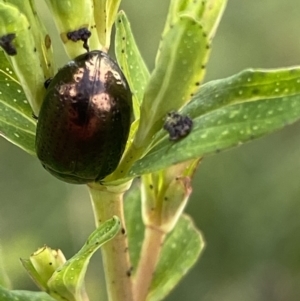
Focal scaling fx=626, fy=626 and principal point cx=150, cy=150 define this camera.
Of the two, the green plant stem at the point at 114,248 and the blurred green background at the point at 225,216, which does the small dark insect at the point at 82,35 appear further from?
the blurred green background at the point at 225,216

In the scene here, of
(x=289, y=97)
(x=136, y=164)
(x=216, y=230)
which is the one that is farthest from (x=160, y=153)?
(x=216, y=230)

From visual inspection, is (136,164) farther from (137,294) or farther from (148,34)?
(148,34)

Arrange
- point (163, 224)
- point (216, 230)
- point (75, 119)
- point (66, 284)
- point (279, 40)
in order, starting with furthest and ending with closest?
point (279, 40) < point (216, 230) < point (163, 224) < point (66, 284) < point (75, 119)

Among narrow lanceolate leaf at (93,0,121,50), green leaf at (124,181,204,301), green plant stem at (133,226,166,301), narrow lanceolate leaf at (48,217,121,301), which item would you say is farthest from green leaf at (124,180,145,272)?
narrow lanceolate leaf at (93,0,121,50)

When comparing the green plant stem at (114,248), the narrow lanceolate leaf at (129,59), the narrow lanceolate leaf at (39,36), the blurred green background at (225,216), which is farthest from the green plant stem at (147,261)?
the blurred green background at (225,216)

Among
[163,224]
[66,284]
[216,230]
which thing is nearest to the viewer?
[66,284]

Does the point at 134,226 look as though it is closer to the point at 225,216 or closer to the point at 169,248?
the point at 169,248

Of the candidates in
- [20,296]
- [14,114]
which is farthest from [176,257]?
[14,114]
